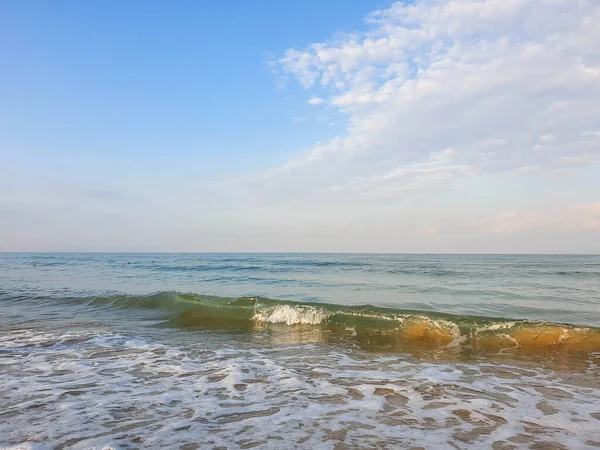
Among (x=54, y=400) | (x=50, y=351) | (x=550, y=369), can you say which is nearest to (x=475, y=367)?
(x=550, y=369)

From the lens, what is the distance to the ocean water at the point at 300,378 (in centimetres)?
399

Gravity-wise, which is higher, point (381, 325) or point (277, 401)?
point (277, 401)

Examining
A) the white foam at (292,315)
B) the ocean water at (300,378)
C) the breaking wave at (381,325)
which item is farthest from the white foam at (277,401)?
the white foam at (292,315)

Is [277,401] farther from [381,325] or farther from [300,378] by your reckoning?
[381,325]

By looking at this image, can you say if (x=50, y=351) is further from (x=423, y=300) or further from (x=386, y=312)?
(x=423, y=300)

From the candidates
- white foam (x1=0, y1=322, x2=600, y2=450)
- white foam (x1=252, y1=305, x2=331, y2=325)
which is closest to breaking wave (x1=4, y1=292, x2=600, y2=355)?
white foam (x1=252, y1=305, x2=331, y2=325)

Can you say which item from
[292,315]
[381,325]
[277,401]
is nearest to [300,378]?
[277,401]

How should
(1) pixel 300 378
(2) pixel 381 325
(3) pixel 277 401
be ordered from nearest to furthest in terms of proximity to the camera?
(3) pixel 277 401, (1) pixel 300 378, (2) pixel 381 325

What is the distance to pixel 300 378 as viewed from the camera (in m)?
6.11

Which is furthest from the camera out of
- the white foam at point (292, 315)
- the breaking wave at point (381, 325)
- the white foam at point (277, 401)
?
the white foam at point (292, 315)

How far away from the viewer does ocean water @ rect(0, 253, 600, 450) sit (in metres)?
3.99

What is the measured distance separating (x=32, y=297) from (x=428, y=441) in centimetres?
1915

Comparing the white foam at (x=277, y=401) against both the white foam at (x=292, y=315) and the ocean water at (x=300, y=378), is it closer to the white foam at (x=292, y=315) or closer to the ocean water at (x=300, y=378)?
the ocean water at (x=300, y=378)

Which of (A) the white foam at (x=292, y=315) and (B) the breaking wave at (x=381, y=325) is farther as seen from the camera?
(A) the white foam at (x=292, y=315)
